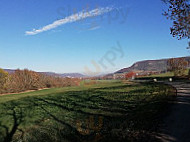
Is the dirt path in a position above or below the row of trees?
below

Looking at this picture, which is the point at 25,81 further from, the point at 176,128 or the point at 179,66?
the point at 176,128

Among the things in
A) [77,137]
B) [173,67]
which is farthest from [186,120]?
[173,67]

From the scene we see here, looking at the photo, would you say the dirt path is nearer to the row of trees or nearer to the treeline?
the row of trees

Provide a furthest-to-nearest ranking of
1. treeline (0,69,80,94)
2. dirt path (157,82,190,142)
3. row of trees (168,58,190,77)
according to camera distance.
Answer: treeline (0,69,80,94) → row of trees (168,58,190,77) → dirt path (157,82,190,142)

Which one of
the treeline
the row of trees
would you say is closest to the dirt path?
the row of trees

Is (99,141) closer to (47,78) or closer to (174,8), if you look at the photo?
(174,8)

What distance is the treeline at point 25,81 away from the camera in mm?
51406

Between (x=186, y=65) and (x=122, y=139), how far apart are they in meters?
51.8

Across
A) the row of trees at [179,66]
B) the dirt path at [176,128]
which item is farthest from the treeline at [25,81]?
the dirt path at [176,128]

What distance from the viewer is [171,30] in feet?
38.3

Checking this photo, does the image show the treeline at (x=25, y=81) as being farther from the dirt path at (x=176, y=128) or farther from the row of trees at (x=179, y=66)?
the dirt path at (x=176, y=128)

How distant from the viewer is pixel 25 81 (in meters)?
57.9

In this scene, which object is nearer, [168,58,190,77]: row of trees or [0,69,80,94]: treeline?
[168,58,190,77]: row of trees

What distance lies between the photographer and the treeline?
5141 centimetres
